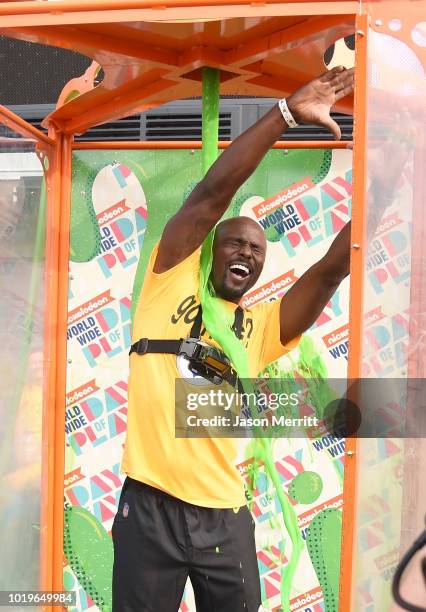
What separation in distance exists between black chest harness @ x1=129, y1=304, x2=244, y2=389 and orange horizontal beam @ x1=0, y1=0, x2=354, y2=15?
31.6 inches

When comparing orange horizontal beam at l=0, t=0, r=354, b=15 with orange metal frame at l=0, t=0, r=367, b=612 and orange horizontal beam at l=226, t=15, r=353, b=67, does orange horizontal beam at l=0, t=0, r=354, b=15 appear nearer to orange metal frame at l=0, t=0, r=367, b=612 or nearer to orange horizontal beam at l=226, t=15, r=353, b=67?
orange metal frame at l=0, t=0, r=367, b=612

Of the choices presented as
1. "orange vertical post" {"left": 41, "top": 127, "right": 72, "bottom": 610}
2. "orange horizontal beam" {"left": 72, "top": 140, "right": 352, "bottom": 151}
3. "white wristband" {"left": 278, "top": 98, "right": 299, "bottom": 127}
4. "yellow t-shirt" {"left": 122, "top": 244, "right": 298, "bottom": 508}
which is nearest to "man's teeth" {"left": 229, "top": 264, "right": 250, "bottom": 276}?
"yellow t-shirt" {"left": 122, "top": 244, "right": 298, "bottom": 508}

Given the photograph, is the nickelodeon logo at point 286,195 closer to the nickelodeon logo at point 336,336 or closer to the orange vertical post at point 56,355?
the nickelodeon logo at point 336,336

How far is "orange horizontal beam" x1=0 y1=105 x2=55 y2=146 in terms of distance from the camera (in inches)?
107

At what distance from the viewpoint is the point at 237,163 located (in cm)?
216

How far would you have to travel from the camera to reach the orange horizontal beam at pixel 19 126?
2723mm

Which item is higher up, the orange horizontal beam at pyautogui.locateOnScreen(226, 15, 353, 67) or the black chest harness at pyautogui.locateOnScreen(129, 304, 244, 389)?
the orange horizontal beam at pyautogui.locateOnScreen(226, 15, 353, 67)

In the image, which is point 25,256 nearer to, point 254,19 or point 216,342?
point 216,342

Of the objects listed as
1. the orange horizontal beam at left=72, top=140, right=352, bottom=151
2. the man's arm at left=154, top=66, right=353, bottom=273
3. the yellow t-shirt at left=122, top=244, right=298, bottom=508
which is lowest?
the yellow t-shirt at left=122, top=244, right=298, bottom=508

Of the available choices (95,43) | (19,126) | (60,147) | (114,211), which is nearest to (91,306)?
(114,211)

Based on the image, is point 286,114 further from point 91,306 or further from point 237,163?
point 91,306

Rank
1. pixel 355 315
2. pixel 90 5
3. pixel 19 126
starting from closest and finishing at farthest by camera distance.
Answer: pixel 355 315, pixel 90 5, pixel 19 126

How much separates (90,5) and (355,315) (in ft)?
2.94

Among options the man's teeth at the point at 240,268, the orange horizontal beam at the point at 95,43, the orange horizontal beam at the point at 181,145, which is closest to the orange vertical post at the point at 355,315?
the man's teeth at the point at 240,268
